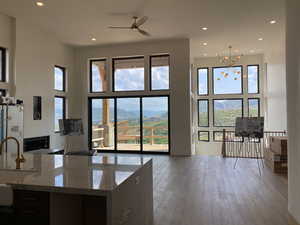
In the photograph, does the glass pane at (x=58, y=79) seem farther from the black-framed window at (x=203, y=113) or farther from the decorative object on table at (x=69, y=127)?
the black-framed window at (x=203, y=113)

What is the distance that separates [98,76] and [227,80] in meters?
6.48

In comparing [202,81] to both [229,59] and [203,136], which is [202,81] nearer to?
[229,59]

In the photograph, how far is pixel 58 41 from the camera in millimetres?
7805

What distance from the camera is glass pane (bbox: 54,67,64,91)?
782cm

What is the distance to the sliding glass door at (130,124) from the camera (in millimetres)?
8180

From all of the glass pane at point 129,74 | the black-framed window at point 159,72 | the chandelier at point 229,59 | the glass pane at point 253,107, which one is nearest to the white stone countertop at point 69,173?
the black-framed window at point 159,72

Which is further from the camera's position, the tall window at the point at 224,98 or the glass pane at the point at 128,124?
the tall window at the point at 224,98

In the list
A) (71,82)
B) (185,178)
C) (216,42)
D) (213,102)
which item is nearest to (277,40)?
(216,42)

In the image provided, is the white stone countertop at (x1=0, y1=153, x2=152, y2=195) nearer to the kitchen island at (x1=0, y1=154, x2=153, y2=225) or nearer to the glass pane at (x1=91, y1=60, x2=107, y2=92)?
the kitchen island at (x1=0, y1=154, x2=153, y2=225)

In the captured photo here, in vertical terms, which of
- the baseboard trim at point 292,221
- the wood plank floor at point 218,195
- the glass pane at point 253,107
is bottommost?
the wood plank floor at point 218,195

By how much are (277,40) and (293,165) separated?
21.6 ft

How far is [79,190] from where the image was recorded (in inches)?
60.9

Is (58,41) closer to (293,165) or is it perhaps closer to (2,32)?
(2,32)

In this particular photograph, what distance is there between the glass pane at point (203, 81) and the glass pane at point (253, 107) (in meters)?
2.22
